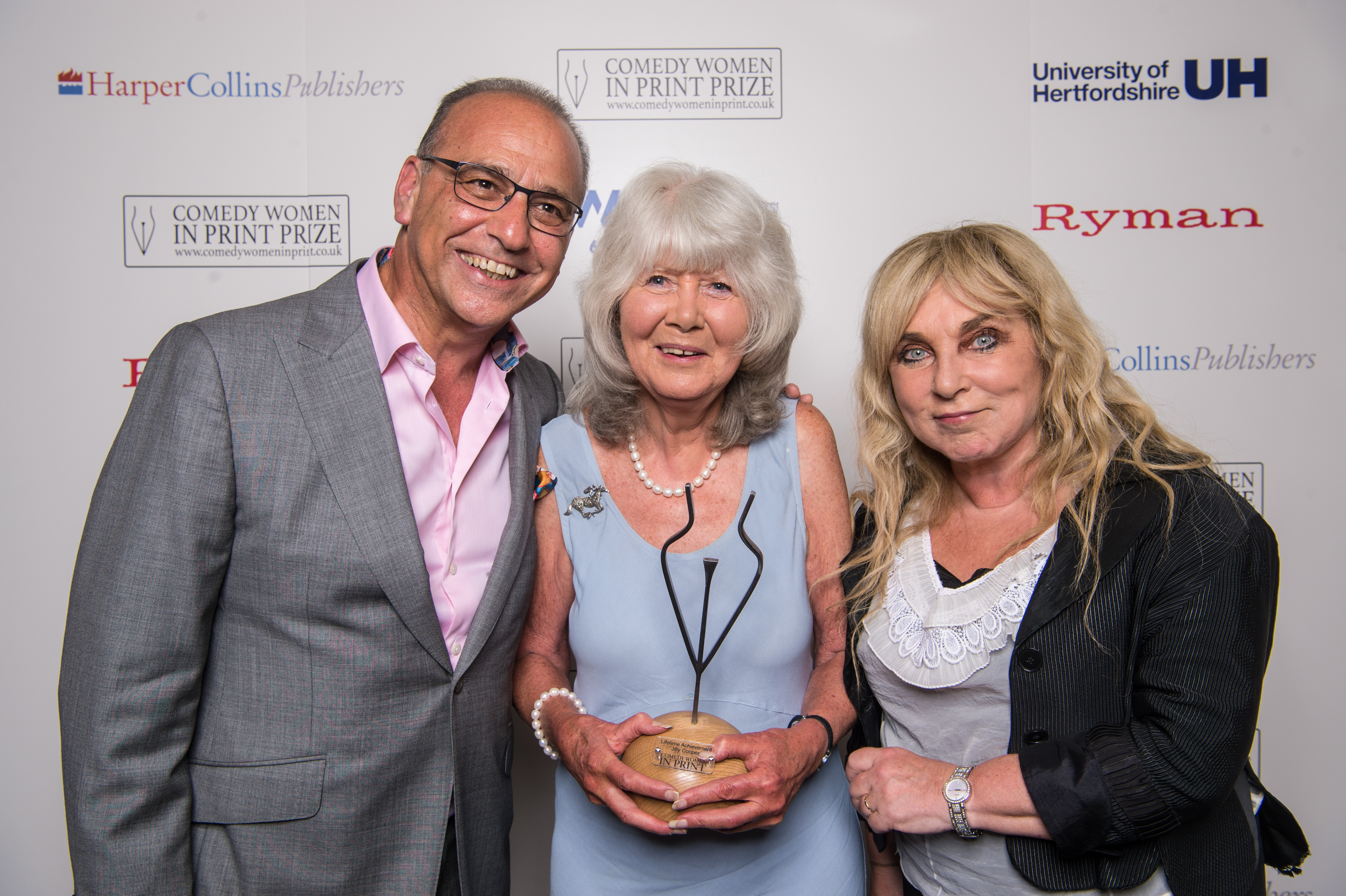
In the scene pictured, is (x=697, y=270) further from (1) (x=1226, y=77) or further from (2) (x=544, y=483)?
(1) (x=1226, y=77)

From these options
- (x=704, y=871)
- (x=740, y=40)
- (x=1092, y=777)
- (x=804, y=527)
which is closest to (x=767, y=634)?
(x=804, y=527)

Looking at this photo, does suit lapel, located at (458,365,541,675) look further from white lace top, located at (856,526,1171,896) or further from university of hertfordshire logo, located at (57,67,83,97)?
university of hertfordshire logo, located at (57,67,83,97)

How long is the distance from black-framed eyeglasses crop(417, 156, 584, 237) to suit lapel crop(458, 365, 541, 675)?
0.35 m

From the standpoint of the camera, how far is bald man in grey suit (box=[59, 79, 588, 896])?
109cm

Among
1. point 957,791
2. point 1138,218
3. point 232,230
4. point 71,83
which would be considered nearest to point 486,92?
point 232,230

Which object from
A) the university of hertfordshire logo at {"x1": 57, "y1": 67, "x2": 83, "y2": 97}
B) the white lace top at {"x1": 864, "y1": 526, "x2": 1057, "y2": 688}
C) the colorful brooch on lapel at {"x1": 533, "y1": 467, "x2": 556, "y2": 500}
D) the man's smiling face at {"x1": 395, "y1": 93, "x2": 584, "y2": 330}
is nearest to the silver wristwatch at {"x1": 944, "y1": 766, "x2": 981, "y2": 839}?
the white lace top at {"x1": 864, "y1": 526, "x2": 1057, "y2": 688}

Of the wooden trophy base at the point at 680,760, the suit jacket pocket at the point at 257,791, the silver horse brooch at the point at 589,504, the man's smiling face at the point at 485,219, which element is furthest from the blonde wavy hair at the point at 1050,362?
the suit jacket pocket at the point at 257,791

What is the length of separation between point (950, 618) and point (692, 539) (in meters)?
0.50

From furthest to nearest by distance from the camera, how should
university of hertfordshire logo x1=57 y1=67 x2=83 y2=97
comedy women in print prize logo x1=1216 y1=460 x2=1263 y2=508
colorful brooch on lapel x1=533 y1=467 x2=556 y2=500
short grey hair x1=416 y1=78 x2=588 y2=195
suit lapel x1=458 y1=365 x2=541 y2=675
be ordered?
1. comedy women in print prize logo x1=1216 y1=460 x2=1263 y2=508
2. university of hertfordshire logo x1=57 y1=67 x2=83 y2=97
3. colorful brooch on lapel x1=533 y1=467 x2=556 y2=500
4. short grey hair x1=416 y1=78 x2=588 y2=195
5. suit lapel x1=458 y1=365 x2=541 y2=675

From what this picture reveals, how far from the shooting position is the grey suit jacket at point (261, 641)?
1.09 meters

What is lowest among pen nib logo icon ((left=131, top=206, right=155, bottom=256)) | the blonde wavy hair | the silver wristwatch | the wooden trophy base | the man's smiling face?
the silver wristwatch

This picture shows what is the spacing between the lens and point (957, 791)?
1.14 m

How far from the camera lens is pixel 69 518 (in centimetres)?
223

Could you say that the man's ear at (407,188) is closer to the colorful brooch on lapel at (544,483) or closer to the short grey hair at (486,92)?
the short grey hair at (486,92)
